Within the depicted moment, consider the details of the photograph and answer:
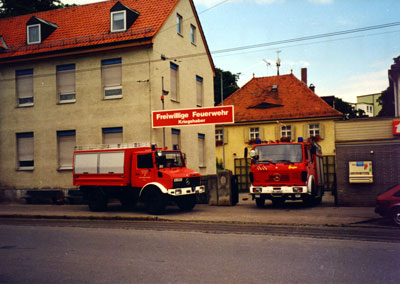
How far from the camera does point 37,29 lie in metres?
25.5

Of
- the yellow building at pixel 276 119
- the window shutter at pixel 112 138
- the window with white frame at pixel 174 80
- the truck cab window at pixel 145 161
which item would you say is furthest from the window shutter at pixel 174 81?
the yellow building at pixel 276 119

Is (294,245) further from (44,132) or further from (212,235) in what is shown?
(44,132)

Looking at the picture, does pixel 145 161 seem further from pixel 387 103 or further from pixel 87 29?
pixel 387 103

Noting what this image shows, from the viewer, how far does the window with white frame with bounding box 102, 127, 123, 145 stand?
75.1 feet

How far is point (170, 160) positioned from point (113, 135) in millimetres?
6309

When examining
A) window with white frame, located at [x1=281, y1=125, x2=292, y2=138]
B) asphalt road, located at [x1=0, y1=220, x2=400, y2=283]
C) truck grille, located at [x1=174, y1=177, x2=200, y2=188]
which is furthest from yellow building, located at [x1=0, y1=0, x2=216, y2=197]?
window with white frame, located at [x1=281, y1=125, x2=292, y2=138]

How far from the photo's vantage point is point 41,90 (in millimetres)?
24391

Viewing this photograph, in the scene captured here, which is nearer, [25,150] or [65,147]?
[65,147]

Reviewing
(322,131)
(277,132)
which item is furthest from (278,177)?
(277,132)

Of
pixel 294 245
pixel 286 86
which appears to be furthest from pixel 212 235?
pixel 286 86

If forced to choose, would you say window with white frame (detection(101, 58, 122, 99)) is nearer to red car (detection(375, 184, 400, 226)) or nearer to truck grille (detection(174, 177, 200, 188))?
truck grille (detection(174, 177, 200, 188))

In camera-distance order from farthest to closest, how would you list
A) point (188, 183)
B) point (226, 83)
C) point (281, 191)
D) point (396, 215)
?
point (226, 83)
point (281, 191)
point (188, 183)
point (396, 215)

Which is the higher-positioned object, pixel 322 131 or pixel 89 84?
pixel 89 84

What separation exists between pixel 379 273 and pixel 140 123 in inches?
652
